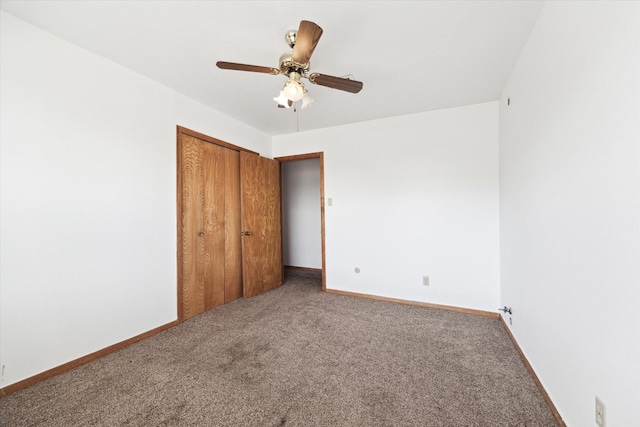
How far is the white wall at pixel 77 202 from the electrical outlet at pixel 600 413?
10.2 feet

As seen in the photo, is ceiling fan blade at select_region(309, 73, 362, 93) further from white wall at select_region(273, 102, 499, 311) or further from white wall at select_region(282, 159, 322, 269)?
white wall at select_region(282, 159, 322, 269)

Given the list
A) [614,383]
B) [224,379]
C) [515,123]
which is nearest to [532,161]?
[515,123]

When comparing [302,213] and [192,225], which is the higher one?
[302,213]

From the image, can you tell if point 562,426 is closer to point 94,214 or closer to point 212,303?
point 212,303

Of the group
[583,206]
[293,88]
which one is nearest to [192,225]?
[293,88]

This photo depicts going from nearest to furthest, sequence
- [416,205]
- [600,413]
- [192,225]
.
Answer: [600,413], [192,225], [416,205]

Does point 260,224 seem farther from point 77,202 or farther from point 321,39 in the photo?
point 321,39

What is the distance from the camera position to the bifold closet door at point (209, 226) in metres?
2.76

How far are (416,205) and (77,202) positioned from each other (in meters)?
3.35

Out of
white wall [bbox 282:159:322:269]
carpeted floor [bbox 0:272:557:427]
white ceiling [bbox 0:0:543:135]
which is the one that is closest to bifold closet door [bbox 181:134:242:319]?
carpeted floor [bbox 0:272:557:427]

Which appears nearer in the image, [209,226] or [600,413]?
[600,413]

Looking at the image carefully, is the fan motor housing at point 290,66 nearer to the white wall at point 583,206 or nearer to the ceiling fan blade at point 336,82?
the ceiling fan blade at point 336,82

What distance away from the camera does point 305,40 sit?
1.46 metres

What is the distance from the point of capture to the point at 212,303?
3.02m
